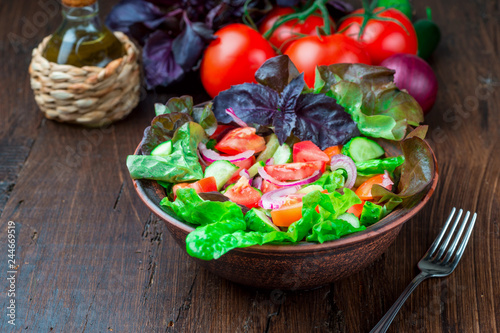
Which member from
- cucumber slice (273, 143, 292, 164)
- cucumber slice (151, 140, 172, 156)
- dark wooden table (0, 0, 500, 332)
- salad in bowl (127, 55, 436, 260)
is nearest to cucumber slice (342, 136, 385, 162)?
salad in bowl (127, 55, 436, 260)

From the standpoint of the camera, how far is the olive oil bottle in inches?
57.7

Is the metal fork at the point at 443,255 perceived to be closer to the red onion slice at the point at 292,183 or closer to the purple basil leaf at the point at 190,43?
the red onion slice at the point at 292,183

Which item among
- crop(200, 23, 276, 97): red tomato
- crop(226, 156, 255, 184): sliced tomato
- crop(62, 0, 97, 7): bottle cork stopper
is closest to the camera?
crop(226, 156, 255, 184): sliced tomato

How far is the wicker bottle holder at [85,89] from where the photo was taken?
1440 mm

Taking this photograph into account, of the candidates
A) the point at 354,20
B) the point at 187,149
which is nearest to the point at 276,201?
the point at 187,149

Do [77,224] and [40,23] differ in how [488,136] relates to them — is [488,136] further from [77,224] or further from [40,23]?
[40,23]

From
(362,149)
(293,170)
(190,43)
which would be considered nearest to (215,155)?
(293,170)

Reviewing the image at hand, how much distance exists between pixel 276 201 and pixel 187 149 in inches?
8.8

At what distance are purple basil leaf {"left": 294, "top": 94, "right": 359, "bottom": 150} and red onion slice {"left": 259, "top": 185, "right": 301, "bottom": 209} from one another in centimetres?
18

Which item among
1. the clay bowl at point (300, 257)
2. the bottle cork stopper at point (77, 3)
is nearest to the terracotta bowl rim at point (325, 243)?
the clay bowl at point (300, 257)

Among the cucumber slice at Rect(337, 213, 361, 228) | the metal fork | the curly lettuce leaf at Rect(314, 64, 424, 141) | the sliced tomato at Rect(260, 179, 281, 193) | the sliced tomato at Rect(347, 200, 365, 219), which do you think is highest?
the curly lettuce leaf at Rect(314, 64, 424, 141)

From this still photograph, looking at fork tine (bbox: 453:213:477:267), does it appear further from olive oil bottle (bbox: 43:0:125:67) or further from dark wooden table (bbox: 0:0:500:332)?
olive oil bottle (bbox: 43:0:125:67)

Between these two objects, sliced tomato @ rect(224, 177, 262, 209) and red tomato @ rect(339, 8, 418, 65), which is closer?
sliced tomato @ rect(224, 177, 262, 209)

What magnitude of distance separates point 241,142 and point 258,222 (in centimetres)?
25
